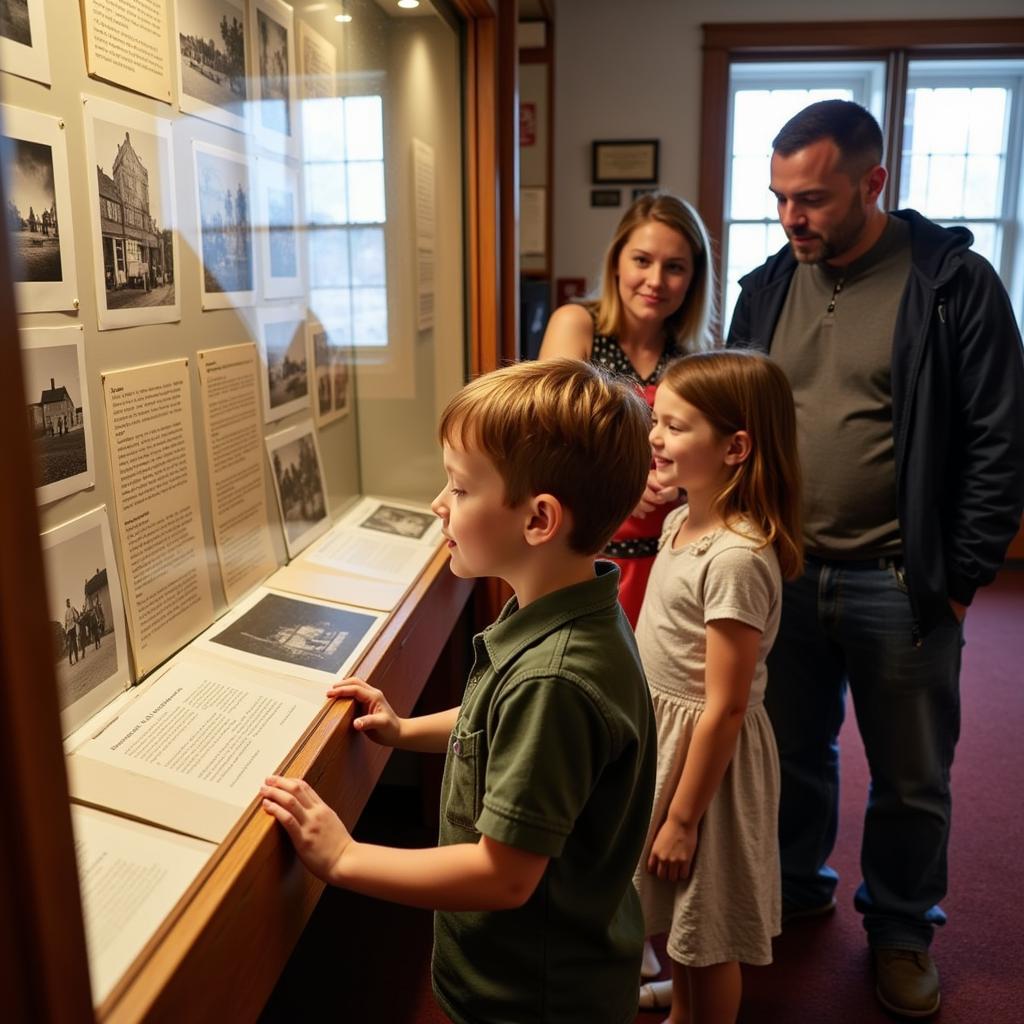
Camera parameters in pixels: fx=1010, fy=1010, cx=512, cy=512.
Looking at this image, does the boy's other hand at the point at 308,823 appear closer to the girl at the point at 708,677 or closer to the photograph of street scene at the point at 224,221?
the girl at the point at 708,677

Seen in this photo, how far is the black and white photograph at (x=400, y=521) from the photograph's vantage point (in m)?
2.19

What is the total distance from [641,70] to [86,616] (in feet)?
14.8

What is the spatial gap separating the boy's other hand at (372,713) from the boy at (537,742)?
18 cm

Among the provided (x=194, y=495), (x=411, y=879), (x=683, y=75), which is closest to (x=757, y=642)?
(x=411, y=879)

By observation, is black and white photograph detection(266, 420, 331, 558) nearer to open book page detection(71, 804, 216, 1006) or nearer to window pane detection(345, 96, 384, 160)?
window pane detection(345, 96, 384, 160)

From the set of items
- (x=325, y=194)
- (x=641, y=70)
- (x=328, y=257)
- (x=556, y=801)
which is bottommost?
(x=556, y=801)

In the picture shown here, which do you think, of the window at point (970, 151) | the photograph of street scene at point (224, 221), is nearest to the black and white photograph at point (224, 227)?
the photograph of street scene at point (224, 221)

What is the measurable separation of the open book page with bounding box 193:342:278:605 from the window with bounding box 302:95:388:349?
0.40m

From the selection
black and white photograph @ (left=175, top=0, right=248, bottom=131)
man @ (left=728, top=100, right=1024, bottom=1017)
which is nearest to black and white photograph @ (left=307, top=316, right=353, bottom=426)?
black and white photograph @ (left=175, top=0, right=248, bottom=131)

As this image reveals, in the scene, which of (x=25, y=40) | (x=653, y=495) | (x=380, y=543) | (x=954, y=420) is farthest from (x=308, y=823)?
(x=954, y=420)

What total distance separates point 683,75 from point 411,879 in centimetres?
A: 475

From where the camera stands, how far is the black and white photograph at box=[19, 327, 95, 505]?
108 centimetres

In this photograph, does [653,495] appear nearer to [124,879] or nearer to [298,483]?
[298,483]

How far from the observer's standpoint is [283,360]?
182 centimetres
